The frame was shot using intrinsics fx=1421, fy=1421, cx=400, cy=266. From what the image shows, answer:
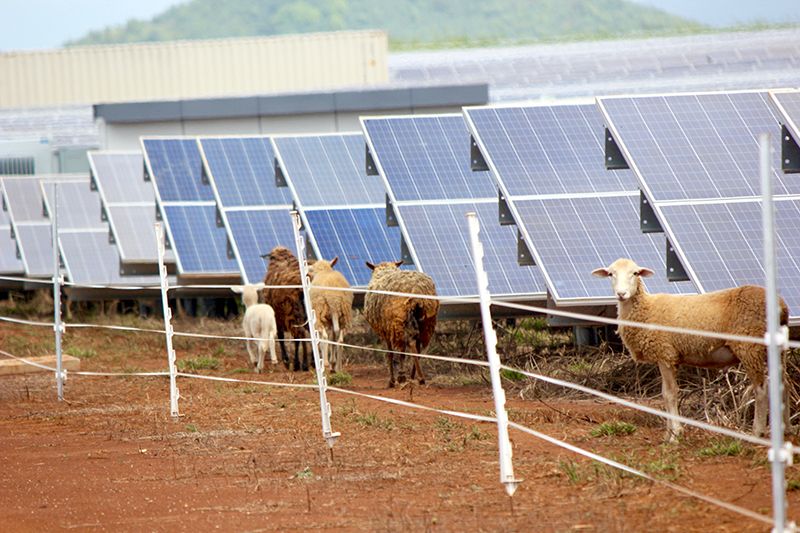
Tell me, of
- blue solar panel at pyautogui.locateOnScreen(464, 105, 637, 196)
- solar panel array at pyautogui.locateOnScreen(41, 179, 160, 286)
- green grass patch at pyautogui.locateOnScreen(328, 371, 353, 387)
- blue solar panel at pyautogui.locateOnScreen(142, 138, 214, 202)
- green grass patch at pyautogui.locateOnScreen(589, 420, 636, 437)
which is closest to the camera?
green grass patch at pyautogui.locateOnScreen(589, 420, 636, 437)

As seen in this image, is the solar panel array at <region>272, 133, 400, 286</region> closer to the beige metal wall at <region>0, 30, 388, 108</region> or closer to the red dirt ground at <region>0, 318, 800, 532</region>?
the red dirt ground at <region>0, 318, 800, 532</region>

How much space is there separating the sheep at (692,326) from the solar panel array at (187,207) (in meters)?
11.7

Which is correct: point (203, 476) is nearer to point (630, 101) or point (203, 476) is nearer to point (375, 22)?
point (630, 101)

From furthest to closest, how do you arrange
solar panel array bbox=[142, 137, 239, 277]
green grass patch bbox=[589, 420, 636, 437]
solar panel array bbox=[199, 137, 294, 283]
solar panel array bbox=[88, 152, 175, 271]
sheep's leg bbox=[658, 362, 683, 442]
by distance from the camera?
solar panel array bbox=[88, 152, 175, 271], solar panel array bbox=[142, 137, 239, 277], solar panel array bbox=[199, 137, 294, 283], green grass patch bbox=[589, 420, 636, 437], sheep's leg bbox=[658, 362, 683, 442]

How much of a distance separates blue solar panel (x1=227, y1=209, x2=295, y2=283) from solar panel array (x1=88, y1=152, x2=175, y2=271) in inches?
146

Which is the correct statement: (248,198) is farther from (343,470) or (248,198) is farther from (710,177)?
(343,470)

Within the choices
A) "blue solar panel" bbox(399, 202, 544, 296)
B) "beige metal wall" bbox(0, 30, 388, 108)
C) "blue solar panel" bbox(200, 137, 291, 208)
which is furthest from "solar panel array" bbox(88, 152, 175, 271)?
"beige metal wall" bbox(0, 30, 388, 108)

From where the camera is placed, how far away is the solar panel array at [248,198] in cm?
2119

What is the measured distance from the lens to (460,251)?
53.9 ft

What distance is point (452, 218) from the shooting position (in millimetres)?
17047

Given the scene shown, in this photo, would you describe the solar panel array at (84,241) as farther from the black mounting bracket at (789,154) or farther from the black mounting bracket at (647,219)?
the black mounting bracket at (789,154)

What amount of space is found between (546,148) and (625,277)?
4886 mm

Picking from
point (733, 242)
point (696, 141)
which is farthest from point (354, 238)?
point (733, 242)

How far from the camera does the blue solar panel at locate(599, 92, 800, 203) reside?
1300 centimetres
